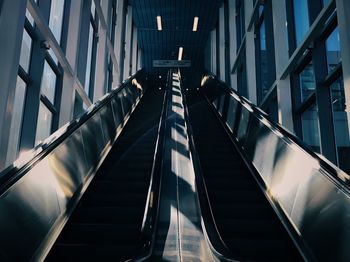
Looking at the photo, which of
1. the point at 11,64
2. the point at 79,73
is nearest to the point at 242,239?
the point at 11,64

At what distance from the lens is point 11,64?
5223 millimetres

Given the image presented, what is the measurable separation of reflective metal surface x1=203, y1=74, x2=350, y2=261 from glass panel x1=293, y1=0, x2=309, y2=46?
9.09ft

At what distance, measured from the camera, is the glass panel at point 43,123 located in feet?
27.0

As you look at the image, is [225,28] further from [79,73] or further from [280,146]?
[280,146]

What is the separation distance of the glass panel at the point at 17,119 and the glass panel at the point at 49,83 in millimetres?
1066

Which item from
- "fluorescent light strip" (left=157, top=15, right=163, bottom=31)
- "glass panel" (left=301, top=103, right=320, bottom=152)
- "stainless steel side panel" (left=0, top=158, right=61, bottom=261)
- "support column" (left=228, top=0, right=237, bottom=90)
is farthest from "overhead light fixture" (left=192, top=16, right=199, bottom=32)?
"stainless steel side panel" (left=0, top=158, right=61, bottom=261)

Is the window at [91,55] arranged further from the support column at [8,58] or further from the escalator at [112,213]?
the support column at [8,58]

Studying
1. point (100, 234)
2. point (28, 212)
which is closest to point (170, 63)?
point (100, 234)

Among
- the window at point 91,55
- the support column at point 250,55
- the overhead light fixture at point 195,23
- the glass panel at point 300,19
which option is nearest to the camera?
the glass panel at point 300,19

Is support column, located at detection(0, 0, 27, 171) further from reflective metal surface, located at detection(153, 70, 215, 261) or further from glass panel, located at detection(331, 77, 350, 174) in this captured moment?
glass panel, located at detection(331, 77, 350, 174)

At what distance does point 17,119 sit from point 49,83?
1.94 m

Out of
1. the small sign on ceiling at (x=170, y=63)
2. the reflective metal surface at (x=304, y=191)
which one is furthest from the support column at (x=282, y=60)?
the small sign on ceiling at (x=170, y=63)

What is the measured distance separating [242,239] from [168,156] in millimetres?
2221

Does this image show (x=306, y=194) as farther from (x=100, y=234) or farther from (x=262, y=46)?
(x=262, y=46)
